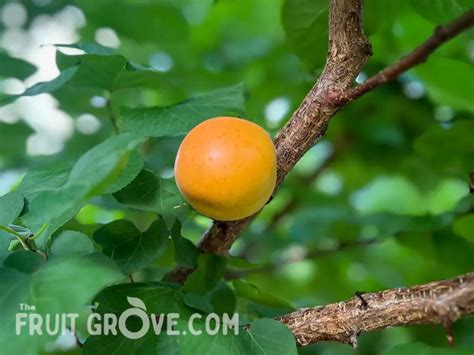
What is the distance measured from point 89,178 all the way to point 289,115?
832 mm

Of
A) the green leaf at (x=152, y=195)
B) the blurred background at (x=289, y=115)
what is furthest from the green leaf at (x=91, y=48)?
the green leaf at (x=152, y=195)

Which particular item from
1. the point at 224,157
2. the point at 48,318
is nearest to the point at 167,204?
the point at 224,157

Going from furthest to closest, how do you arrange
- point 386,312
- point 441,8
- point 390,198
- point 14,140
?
point 390,198 < point 14,140 < point 441,8 < point 386,312

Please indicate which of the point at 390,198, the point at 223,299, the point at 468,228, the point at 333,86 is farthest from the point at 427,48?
the point at 390,198

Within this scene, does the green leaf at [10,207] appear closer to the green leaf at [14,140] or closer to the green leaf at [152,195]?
the green leaf at [152,195]

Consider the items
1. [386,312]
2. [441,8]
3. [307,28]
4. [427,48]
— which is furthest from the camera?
[307,28]

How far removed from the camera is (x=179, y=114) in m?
0.90

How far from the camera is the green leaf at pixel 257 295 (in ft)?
3.15

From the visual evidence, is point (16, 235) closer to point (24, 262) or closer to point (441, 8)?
point (24, 262)

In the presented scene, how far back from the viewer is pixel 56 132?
1684 mm

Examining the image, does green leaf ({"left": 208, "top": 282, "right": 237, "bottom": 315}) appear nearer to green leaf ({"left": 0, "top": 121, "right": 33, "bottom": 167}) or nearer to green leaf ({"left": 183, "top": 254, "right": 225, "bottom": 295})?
green leaf ({"left": 183, "top": 254, "right": 225, "bottom": 295})

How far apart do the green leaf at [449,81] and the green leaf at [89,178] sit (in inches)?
32.3

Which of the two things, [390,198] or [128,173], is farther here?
[390,198]

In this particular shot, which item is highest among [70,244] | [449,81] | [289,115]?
[70,244]
